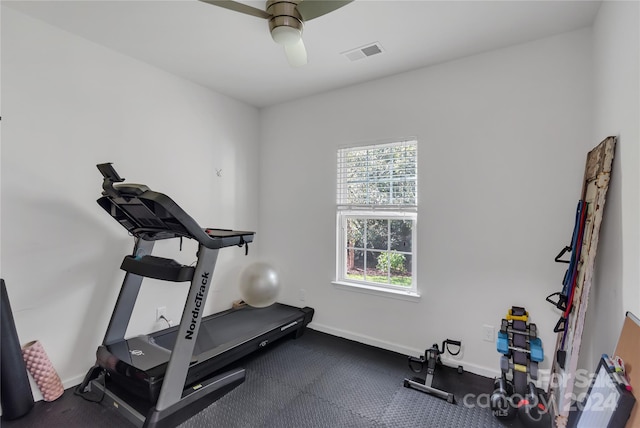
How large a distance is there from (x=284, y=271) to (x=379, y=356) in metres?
1.42

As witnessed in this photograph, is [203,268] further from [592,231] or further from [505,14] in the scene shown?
[505,14]

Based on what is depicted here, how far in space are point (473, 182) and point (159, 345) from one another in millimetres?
2852

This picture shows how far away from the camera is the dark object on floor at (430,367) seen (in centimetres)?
216

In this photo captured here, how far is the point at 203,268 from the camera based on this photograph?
6.32 feet

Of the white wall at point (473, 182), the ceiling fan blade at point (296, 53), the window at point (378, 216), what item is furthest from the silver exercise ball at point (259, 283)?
the ceiling fan blade at point (296, 53)

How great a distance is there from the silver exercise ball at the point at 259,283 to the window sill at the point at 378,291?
70 centimetres

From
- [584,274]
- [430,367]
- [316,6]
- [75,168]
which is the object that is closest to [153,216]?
[75,168]

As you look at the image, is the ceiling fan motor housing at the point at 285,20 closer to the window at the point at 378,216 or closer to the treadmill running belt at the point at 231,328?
the window at the point at 378,216

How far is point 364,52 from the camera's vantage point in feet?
8.01

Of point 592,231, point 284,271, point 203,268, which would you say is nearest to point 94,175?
point 203,268

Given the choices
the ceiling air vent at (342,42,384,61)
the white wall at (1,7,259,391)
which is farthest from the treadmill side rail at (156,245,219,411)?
the ceiling air vent at (342,42,384,61)

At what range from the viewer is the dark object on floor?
2.16m

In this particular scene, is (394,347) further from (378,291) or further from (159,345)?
(159,345)

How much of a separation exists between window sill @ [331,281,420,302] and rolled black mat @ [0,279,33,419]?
7.99 feet
